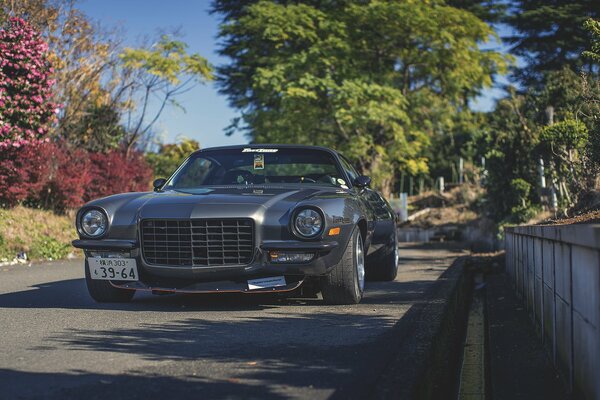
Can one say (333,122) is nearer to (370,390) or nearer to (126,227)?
(126,227)

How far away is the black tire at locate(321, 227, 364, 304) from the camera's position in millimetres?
6059

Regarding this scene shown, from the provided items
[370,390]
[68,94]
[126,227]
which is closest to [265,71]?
[68,94]

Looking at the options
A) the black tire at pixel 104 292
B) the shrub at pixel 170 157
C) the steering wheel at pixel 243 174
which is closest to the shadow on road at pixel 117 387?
the black tire at pixel 104 292

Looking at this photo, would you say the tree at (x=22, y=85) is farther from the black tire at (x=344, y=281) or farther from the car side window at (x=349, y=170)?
the black tire at (x=344, y=281)

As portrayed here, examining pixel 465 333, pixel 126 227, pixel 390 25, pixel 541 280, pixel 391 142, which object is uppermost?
pixel 390 25

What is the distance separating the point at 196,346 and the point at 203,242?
5.31 feet

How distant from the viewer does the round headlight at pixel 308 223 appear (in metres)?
5.81

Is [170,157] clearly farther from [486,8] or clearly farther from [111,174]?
[486,8]

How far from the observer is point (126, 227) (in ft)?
19.9

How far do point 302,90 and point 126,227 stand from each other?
2045 centimetres

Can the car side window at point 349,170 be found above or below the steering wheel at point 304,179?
above

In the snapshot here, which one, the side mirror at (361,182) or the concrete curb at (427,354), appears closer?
the concrete curb at (427,354)

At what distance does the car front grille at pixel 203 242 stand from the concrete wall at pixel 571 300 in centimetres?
215

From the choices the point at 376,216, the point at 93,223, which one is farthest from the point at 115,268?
the point at 376,216
